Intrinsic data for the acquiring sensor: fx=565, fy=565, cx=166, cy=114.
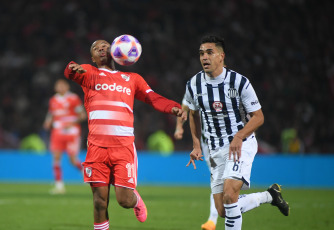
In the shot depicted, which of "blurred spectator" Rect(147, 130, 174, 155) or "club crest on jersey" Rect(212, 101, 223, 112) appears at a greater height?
"club crest on jersey" Rect(212, 101, 223, 112)

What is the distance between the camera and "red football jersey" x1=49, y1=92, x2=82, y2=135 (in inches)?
482

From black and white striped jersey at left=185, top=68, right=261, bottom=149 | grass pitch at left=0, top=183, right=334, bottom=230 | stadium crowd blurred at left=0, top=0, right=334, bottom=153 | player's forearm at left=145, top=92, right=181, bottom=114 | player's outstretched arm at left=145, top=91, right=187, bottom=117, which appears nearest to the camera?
player's outstretched arm at left=145, top=91, right=187, bottom=117

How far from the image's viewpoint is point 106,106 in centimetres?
508

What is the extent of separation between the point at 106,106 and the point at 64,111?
24.2 ft

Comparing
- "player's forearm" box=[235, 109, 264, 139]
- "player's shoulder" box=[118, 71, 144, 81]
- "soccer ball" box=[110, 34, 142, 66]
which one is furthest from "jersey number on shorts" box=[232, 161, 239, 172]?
"soccer ball" box=[110, 34, 142, 66]

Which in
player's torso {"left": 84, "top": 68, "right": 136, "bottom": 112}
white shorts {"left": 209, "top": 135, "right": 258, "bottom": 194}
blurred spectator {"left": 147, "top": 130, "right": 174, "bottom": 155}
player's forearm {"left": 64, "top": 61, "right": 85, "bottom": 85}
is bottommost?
blurred spectator {"left": 147, "top": 130, "right": 174, "bottom": 155}

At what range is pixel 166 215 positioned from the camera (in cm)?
801

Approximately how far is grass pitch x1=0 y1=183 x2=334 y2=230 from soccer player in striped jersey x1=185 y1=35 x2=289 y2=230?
1.70 m

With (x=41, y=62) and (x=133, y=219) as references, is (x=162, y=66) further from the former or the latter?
(x=133, y=219)

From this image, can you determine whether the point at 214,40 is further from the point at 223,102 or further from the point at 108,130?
the point at 108,130

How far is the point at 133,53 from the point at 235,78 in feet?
3.15

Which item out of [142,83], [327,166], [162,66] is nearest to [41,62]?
[162,66]

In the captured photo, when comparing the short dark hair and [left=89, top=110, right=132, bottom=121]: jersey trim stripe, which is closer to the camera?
[left=89, top=110, right=132, bottom=121]: jersey trim stripe

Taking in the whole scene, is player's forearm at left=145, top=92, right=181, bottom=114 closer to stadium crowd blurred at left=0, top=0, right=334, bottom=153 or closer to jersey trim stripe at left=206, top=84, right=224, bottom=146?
jersey trim stripe at left=206, top=84, right=224, bottom=146
